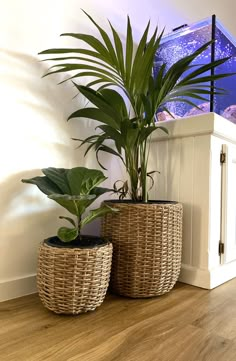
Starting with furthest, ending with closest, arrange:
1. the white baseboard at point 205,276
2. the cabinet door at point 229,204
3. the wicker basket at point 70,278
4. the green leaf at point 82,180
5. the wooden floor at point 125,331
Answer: the cabinet door at point 229,204
the white baseboard at point 205,276
the green leaf at point 82,180
the wicker basket at point 70,278
the wooden floor at point 125,331

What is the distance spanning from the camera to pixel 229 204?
1422 mm

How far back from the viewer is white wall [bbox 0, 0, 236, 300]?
1.10m

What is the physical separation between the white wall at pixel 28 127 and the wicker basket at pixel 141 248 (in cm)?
31

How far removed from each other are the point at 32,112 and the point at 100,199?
0.54 m

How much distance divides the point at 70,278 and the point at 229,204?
886 mm

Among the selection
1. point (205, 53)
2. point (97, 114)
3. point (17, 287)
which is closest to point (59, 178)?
point (97, 114)

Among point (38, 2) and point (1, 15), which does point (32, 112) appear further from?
point (38, 2)

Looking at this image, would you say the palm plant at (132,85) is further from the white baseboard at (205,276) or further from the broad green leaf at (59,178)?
the white baseboard at (205,276)

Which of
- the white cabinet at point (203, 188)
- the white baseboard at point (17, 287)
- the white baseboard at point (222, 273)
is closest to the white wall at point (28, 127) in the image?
the white baseboard at point (17, 287)

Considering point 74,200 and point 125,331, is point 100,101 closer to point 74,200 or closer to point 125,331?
point 74,200

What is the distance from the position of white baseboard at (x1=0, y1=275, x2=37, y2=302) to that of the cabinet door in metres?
0.88

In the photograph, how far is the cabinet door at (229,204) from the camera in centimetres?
138

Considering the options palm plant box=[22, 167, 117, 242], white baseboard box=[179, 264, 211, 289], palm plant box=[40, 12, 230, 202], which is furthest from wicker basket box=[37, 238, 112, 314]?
white baseboard box=[179, 264, 211, 289]

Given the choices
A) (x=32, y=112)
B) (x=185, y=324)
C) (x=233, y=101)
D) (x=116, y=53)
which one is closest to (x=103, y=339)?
(x=185, y=324)
